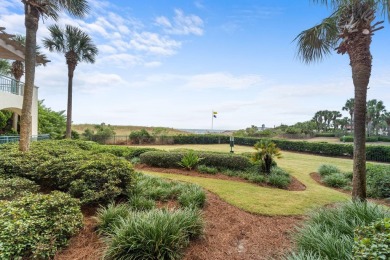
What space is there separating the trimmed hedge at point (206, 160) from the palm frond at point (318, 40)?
4.51m

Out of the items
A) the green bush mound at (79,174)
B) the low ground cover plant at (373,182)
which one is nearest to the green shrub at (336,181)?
the low ground cover plant at (373,182)

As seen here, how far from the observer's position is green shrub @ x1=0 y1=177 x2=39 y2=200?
4.27 m

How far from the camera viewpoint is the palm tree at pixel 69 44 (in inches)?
644

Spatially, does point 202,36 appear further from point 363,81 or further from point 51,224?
point 51,224

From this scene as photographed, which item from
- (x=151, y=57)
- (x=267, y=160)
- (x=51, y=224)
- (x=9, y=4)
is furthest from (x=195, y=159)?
(x=9, y=4)

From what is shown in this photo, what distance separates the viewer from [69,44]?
16703 millimetres

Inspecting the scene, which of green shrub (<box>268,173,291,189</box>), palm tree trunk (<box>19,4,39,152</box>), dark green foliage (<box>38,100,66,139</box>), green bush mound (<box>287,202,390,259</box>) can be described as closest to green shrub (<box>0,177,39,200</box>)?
palm tree trunk (<box>19,4,39,152</box>)

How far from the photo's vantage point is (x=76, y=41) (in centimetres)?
1677

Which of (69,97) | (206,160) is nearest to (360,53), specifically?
(206,160)

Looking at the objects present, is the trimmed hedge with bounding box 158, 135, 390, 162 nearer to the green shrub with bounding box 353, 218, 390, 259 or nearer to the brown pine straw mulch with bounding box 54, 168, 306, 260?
the brown pine straw mulch with bounding box 54, 168, 306, 260

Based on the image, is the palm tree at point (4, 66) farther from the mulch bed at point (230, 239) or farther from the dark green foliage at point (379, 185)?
the dark green foliage at point (379, 185)

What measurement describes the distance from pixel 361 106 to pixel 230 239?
151 inches

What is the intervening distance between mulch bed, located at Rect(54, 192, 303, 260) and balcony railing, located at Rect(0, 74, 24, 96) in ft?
36.7

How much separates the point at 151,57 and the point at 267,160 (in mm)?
6711
